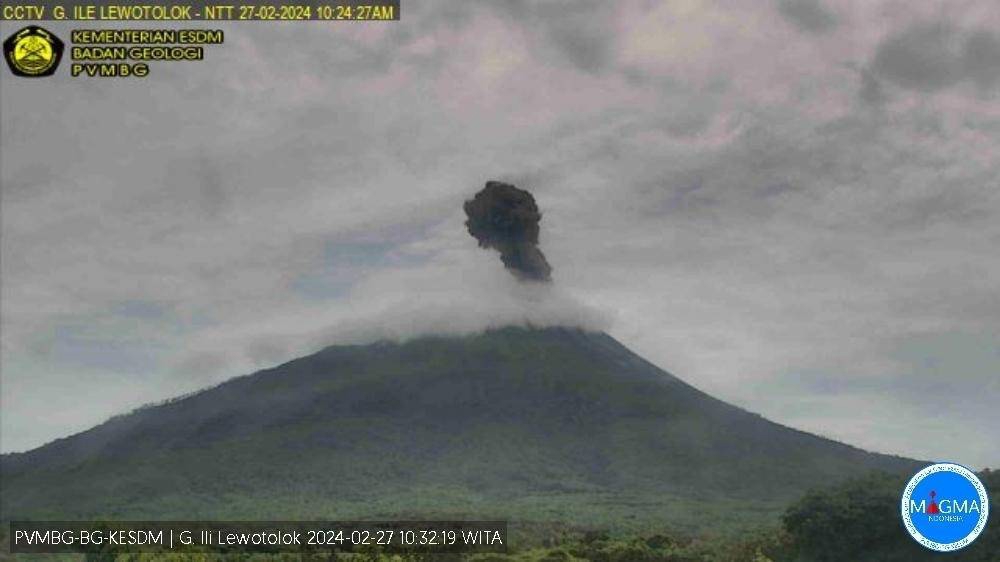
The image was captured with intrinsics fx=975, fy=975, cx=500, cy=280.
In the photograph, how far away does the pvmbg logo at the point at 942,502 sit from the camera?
4172 centimetres

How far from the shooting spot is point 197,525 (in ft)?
312

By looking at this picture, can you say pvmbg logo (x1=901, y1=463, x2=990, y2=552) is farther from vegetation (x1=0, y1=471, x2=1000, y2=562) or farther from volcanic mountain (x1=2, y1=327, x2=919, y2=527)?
volcanic mountain (x1=2, y1=327, x2=919, y2=527)

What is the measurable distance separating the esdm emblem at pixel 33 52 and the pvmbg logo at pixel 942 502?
42738mm

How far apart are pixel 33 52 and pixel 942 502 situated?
4625cm

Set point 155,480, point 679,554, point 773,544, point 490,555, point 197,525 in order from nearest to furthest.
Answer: point 490,555
point 679,554
point 773,544
point 197,525
point 155,480

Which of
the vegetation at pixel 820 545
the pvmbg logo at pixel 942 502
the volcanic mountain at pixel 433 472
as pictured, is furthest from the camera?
the volcanic mountain at pixel 433 472

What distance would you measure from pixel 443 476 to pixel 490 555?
341 feet

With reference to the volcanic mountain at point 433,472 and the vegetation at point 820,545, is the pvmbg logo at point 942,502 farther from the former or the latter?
the volcanic mountain at point 433,472

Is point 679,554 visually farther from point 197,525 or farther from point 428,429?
point 428,429

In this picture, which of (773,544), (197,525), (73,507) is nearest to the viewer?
(773,544)

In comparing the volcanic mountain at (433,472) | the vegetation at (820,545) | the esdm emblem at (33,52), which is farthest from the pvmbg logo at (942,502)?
the volcanic mountain at (433,472)

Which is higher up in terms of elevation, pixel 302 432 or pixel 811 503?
pixel 302 432

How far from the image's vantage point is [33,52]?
45.7 meters

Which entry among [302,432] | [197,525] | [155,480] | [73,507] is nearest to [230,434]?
[302,432]
